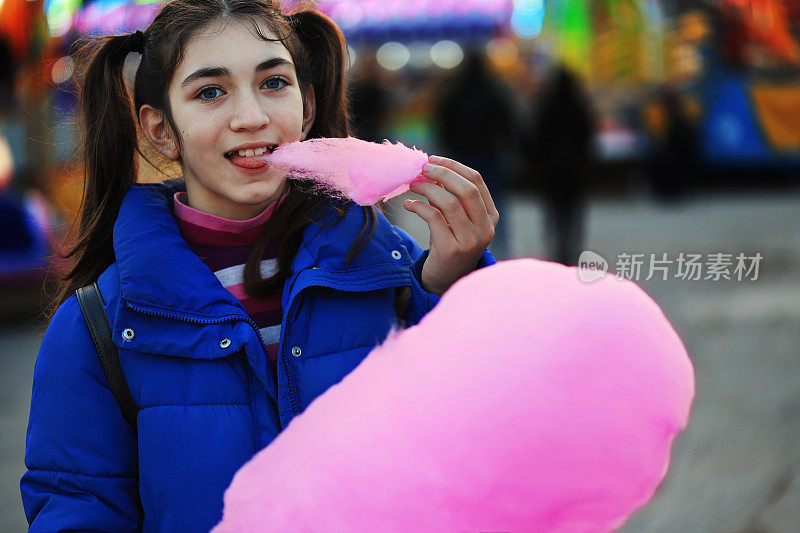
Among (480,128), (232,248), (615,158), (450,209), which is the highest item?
(450,209)

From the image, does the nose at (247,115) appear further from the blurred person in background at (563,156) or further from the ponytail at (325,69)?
the blurred person in background at (563,156)

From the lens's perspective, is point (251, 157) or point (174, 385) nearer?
point (174, 385)

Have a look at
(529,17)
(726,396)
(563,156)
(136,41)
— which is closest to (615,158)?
(529,17)

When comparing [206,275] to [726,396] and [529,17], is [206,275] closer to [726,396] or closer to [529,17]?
[726,396]

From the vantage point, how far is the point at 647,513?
10.5 ft

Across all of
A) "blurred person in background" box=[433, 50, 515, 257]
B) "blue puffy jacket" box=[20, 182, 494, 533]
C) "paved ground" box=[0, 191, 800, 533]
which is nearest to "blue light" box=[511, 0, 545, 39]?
"paved ground" box=[0, 191, 800, 533]

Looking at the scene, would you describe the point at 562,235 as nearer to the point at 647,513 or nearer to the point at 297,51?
the point at 647,513

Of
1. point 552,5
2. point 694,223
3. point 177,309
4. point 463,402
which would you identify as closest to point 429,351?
point 463,402

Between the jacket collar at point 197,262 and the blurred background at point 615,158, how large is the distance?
1.03 feet

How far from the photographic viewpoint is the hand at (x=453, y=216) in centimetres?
141

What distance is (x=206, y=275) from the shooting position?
1.46 metres

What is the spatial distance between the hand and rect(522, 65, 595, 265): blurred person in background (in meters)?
5.57

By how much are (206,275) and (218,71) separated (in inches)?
12.8

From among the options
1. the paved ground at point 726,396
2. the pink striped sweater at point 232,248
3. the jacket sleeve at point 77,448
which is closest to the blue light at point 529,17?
the paved ground at point 726,396
